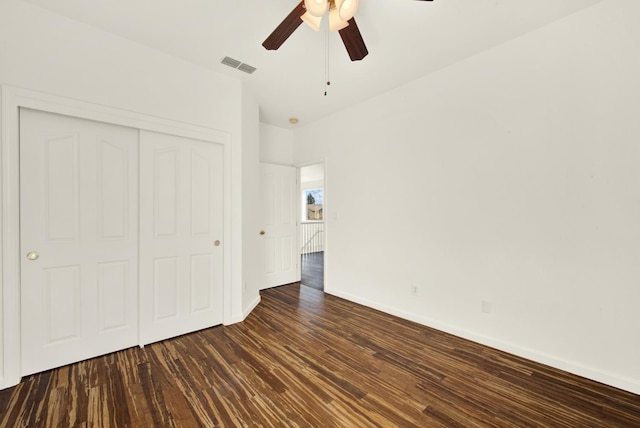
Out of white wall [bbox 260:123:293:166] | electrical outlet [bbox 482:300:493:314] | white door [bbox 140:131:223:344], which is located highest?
white wall [bbox 260:123:293:166]

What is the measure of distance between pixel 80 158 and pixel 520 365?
4248 mm

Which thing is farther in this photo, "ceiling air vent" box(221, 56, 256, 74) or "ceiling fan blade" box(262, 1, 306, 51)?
"ceiling air vent" box(221, 56, 256, 74)

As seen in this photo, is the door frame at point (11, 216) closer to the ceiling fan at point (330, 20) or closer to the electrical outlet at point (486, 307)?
the ceiling fan at point (330, 20)

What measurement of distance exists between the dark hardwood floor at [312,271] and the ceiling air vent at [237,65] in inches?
134

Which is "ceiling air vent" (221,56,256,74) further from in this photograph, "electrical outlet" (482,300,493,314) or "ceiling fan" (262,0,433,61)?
"electrical outlet" (482,300,493,314)

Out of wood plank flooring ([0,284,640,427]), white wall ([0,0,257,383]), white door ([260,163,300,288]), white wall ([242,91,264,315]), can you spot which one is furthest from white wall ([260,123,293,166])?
wood plank flooring ([0,284,640,427])

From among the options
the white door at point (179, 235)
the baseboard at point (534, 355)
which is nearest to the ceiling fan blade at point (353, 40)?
the white door at point (179, 235)

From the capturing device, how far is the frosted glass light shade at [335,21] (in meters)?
1.80

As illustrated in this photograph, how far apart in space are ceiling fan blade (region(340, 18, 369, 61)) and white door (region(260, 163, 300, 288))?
270 centimetres

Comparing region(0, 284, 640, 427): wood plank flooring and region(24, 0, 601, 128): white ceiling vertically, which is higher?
region(24, 0, 601, 128): white ceiling

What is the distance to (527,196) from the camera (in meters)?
2.40

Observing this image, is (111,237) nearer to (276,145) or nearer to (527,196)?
(276,145)

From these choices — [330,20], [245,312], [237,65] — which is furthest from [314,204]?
[330,20]

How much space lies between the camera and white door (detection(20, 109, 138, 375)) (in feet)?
6.84
